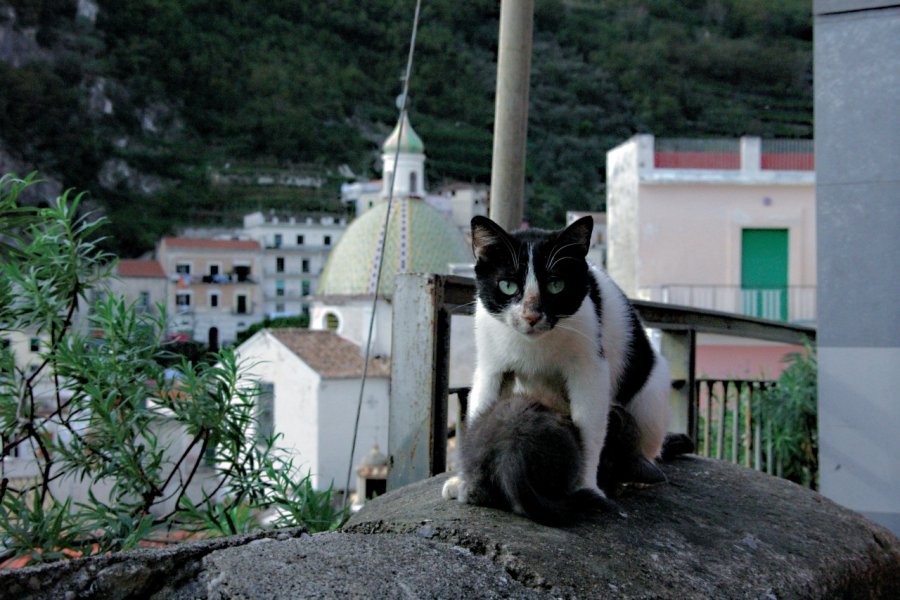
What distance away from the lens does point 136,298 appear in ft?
8.55

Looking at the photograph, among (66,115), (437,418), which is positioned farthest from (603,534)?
(66,115)

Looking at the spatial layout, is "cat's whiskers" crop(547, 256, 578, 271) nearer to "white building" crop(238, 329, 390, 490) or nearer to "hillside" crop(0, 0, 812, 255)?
"white building" crop(238, 329, 390, 490)

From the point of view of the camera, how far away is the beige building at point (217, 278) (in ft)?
91.9

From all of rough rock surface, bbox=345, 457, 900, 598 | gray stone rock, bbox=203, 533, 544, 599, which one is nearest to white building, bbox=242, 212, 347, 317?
rough rock surface, bbox=345, 457, 900, 598

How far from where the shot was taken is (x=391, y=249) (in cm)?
3069

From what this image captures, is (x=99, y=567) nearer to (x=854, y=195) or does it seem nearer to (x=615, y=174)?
(x=854, y=195)

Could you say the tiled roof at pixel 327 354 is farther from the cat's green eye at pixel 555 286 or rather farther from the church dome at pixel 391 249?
the cat's green eye at pixel 555 286

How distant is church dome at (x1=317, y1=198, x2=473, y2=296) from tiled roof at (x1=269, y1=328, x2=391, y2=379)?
263 centimetres

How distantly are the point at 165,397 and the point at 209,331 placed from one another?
2618cm

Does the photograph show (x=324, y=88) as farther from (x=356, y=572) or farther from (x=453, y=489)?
(x=356, y=572)

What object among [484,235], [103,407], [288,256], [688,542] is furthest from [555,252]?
[288,256]

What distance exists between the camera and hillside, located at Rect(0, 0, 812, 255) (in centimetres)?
3250

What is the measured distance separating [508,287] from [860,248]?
2.78 metres

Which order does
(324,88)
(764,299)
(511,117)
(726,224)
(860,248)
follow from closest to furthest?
(511,117)
(860,248)
(726,224)
(764,299)
(324,88)
